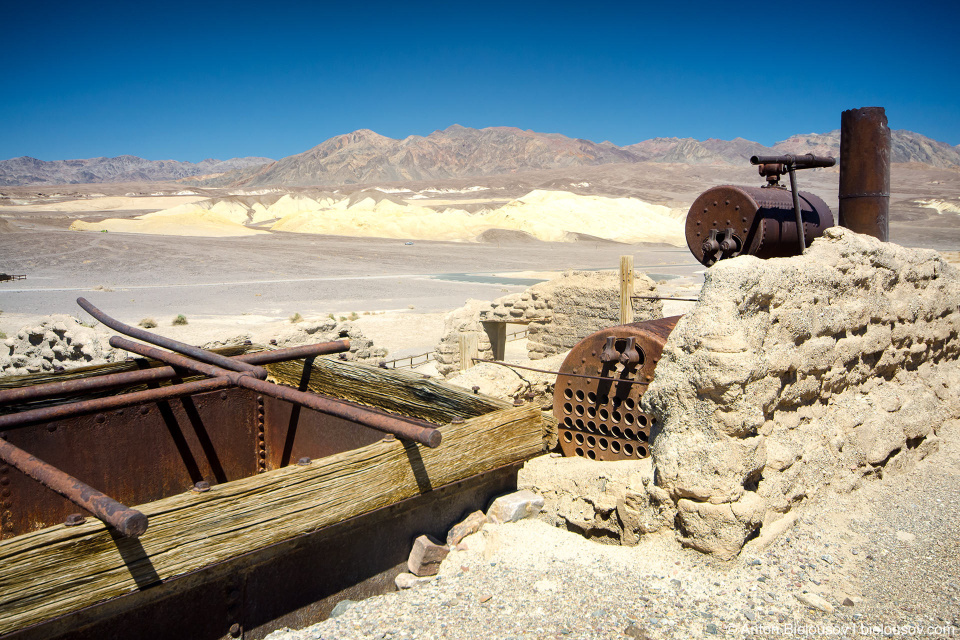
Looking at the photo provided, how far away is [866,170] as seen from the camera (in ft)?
17.5

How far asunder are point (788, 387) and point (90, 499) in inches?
132

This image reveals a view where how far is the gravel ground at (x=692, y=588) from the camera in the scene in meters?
2.84

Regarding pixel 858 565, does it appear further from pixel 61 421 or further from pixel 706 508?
pixel 61 421

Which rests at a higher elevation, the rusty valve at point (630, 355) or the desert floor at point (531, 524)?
the rusty valve at point (630, 355)

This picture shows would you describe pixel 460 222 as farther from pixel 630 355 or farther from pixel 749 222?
pixel 630 355

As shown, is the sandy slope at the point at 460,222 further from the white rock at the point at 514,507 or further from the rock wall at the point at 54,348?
the white rock at the point at 514,507

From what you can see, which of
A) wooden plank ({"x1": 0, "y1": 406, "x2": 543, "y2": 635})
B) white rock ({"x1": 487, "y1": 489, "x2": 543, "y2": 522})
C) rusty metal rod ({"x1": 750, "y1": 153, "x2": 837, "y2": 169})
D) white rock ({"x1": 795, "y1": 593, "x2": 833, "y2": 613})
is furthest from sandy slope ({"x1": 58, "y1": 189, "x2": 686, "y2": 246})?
white rock ({"x1": 795, "y1": 593, "x2": 833, "y2": 613})

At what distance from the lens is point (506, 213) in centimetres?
6041

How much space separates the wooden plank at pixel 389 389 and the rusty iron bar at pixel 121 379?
222mm

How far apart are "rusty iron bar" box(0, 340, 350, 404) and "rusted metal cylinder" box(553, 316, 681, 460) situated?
1652mm

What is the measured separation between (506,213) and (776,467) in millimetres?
57862

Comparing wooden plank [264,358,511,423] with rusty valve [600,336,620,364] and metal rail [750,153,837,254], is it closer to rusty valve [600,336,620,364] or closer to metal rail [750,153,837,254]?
rusty valve [600,336,620,364]

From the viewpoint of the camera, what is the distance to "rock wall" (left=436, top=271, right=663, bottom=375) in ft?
29.7

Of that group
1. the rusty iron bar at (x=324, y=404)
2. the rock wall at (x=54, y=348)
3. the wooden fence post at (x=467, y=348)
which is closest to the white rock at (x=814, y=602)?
the rusty iron bar at (x=324, y=404)
